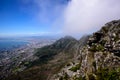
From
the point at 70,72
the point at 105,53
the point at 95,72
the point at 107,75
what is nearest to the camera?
the point at 107,75

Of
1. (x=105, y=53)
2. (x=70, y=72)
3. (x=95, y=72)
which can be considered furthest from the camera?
(x=70, y=72)

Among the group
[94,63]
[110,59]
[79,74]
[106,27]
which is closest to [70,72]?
[79,74]

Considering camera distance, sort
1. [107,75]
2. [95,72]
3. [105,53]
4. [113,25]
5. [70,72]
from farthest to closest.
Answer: [113,25] < [70,72] < [105,53] < [95,72] < [107,75]

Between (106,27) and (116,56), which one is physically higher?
(106,27)

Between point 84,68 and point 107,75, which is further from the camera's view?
point 84,68

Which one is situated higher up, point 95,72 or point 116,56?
point 116,56

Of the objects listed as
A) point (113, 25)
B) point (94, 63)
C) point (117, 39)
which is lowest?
point (94, 63)

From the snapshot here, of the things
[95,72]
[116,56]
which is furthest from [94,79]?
[116,56]

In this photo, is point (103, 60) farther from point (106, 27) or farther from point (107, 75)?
point (106, 27)

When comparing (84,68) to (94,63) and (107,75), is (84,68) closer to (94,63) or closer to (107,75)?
(94,63)
